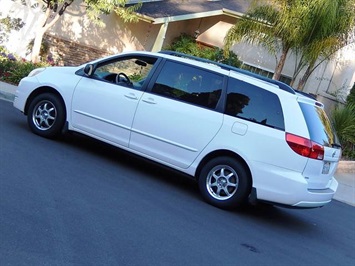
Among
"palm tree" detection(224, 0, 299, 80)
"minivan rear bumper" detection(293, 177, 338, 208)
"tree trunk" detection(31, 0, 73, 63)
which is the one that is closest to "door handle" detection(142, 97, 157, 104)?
"minivan rear bumper" detection(293, 177, 338, 208)

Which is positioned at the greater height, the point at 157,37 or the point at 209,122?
the point at 157,37

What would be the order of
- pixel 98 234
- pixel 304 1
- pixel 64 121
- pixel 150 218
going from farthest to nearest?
pixel 304 1 < pixel 64 121 < pixel 150 218 < pixel 98 234

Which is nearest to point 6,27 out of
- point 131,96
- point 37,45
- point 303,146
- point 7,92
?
point 37,45

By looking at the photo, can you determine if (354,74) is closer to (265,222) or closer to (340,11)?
(340,11)

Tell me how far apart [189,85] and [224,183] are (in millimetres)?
1476

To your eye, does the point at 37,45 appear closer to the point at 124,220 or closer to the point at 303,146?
the point at 303,146

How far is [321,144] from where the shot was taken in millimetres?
7074

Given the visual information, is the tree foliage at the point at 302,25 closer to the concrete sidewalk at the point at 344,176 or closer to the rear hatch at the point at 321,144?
the concrete sidewalk at the point at 344,176

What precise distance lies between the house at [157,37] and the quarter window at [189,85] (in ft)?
30.7

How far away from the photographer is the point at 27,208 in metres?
5.62

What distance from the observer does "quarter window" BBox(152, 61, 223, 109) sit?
7.65m

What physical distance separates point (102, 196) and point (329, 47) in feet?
30.9

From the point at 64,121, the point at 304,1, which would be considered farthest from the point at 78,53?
the point at 64,121

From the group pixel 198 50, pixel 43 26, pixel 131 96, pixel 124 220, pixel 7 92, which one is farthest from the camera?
pixel 198 50
